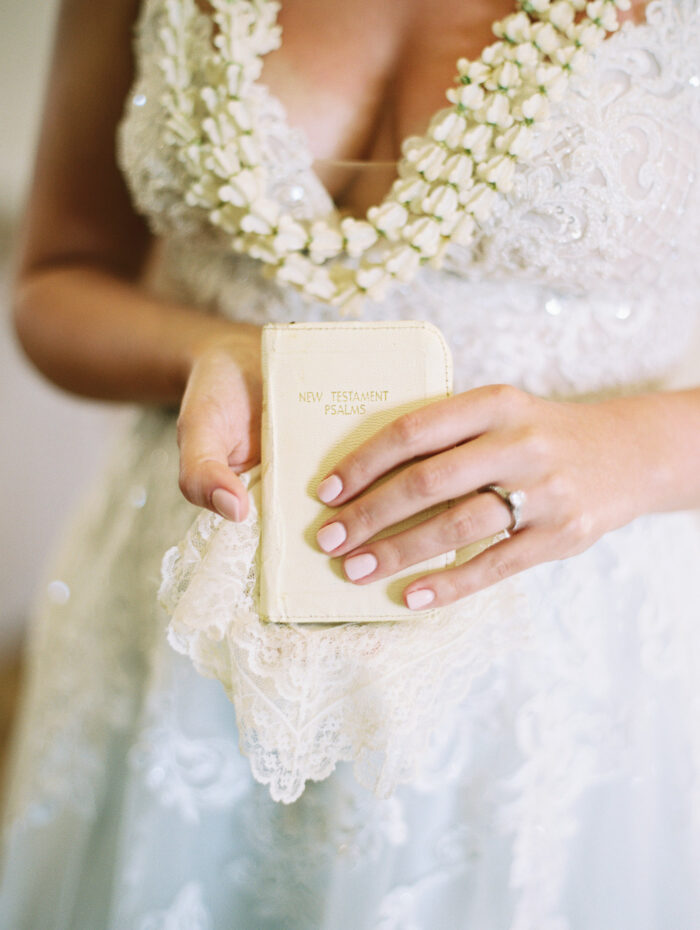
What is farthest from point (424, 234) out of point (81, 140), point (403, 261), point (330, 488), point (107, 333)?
point (81, 140)

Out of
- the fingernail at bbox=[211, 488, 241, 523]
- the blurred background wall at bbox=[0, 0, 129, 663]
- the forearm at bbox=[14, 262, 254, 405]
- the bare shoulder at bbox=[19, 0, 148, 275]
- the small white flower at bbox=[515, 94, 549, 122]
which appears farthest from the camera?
the blurred background wall at bbox=[0, 0, 129, 663]

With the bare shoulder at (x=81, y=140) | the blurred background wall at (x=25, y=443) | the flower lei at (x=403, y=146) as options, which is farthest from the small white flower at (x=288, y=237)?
the blurred background wall at (x=25, y=443)

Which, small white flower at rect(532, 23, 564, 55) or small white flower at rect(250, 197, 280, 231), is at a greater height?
small white flower at rect(532, 23, 564, 55)

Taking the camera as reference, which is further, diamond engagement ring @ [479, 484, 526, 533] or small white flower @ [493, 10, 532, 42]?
small white flower @ [493, 10, 532, 42]

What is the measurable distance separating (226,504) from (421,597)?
129mm

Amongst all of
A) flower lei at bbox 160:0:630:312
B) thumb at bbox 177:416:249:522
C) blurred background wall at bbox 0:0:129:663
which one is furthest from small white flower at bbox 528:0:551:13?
blurred background wall at bbox 0:0:129:663

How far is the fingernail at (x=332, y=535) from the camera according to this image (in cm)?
43

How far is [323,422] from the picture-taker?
44 cm

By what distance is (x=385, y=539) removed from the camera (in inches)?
17.1

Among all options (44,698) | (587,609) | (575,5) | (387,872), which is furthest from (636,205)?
(44,698)

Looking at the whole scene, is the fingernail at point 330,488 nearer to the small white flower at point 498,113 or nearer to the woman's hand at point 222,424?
the woman's hand at point 222,424

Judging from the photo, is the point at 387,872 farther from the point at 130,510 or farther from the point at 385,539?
the point at 130,510

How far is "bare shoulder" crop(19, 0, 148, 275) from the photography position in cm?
75

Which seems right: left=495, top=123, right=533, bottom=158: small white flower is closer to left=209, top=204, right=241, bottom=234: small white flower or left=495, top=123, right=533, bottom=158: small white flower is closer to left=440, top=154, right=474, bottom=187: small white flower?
left=440, top=154, right=474, bottom=187: small white flower
